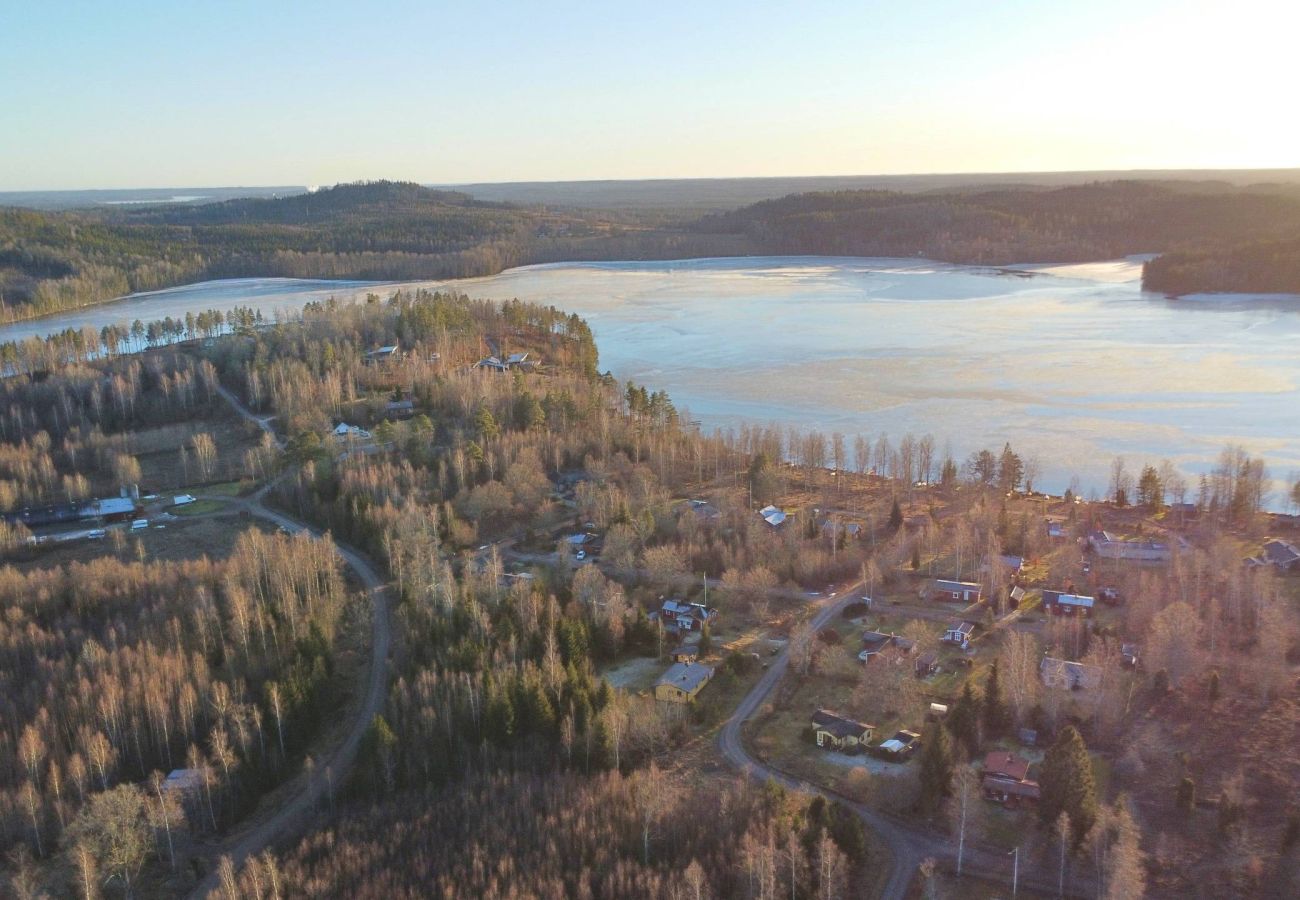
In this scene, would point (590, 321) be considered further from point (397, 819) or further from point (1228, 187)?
point (1228, 187)

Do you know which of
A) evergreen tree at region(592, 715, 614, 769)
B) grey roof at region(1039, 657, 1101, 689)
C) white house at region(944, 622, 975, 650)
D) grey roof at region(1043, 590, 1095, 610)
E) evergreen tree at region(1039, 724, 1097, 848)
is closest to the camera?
evergreen tree at region(1039, 724, 1097, 848)

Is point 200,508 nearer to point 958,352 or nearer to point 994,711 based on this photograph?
point 994,711

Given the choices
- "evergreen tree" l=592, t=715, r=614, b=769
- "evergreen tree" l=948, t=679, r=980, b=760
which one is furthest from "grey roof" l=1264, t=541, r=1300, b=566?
"evergreen tree" l=592, t=715, r=614, b=769

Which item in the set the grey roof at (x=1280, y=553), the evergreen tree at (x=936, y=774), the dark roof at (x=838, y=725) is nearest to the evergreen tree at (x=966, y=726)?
the evergreen tree at (x=936, y=774)

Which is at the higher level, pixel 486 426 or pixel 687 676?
pixel 486 426

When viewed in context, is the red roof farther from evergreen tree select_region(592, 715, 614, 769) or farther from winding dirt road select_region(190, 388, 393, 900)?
winding dirt road select_region(190, 388, 393, 900)

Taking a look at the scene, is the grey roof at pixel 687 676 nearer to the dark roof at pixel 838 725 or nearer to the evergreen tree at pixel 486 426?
the dark roof at pixel 838 725

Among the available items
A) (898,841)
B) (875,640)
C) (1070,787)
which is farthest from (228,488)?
(1070,787)
